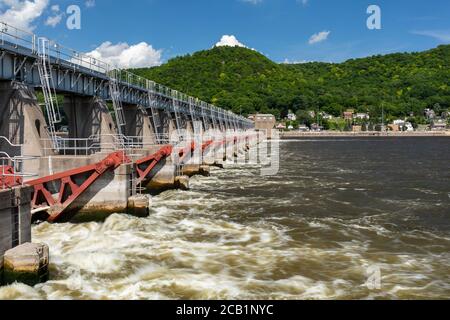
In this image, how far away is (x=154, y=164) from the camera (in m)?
35.5

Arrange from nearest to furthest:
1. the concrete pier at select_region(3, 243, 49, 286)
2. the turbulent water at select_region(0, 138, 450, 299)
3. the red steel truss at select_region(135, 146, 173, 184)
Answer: the concrete pier at select_region(3, 243, 49, 286)
the turbulent water at select_region(0, 138, 450, 299)
the red steel truss at select_region(135, 146, 173, 184)

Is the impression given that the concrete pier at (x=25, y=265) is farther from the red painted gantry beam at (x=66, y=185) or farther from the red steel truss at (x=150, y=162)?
the red steel truss at (x=150, y=162)

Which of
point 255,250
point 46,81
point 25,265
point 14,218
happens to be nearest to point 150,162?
point 46,81

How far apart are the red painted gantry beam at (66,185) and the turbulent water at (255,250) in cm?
102

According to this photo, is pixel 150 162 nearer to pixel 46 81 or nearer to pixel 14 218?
pixel 46 81

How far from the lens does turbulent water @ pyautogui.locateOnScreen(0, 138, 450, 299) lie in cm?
1523

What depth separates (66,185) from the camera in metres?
24.9

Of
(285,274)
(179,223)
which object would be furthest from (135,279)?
(179,223)

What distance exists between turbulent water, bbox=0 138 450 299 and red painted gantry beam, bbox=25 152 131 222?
1.02 metres

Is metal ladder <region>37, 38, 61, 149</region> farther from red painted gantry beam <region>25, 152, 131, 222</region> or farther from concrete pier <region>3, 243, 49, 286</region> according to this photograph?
concrete pier <region>3, 243, 49, 286</region>

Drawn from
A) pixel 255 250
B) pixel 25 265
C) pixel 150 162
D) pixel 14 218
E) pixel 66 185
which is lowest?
pixel 255 250

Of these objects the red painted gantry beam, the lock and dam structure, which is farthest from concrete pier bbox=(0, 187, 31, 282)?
the red painted gantry beam

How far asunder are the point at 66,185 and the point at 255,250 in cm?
1177
